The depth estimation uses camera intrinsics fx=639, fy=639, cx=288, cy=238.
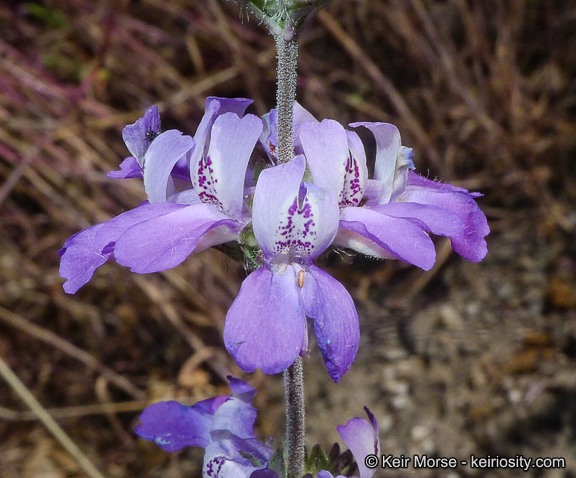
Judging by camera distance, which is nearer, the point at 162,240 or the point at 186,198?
the point at 162,240

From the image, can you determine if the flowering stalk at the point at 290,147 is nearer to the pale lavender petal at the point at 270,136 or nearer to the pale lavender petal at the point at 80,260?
the pale lavender petal at the point at 270,136

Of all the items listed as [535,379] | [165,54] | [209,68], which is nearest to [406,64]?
[209,68]

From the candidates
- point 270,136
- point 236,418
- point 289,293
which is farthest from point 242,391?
point 270,136

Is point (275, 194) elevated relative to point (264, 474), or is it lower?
elevated

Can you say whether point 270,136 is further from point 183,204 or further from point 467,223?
point 467,223

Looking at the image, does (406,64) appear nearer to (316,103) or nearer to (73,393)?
(316,103)

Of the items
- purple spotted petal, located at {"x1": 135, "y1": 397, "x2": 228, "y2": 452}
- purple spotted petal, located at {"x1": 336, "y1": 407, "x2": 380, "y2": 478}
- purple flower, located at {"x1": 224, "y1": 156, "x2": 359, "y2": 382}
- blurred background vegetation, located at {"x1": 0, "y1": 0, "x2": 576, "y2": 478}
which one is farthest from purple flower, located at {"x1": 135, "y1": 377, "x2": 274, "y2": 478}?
blurred background vegetation, located at {"x1": 0, "y1": 0, "x2": 576, "y2": 478}
